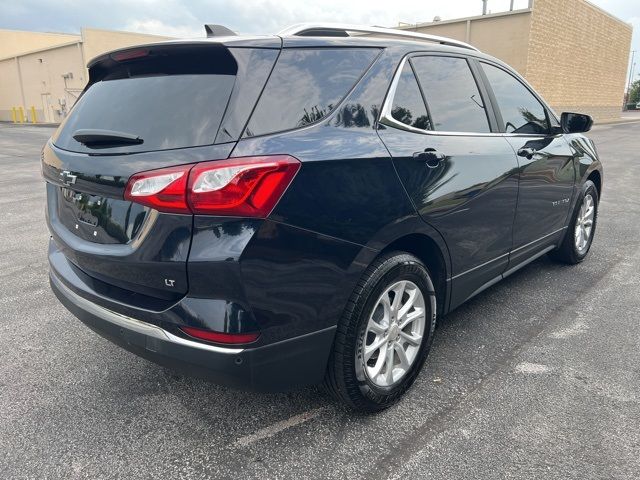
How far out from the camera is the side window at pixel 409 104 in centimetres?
256

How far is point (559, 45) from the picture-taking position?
A: 28.2 m

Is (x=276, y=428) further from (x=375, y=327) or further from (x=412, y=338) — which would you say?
(x=412, y=338)

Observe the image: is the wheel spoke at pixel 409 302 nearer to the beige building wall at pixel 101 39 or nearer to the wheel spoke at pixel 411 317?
the wheel spoke at pixel 411 317

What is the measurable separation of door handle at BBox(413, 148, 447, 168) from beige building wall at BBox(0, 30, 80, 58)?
55568 mm

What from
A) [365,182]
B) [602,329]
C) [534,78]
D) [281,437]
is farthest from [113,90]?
[534,78]

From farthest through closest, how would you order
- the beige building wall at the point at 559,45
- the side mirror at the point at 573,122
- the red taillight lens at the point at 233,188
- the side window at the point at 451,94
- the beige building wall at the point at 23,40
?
the beige building wall at the point at 23,40 → the beige building wall at the point at 559,45 → the side mirror at the point at 573,122 → the side window at the point at 451,94 → the red taillight lens at the point at 233,188

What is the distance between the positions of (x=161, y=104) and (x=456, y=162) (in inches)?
61.7

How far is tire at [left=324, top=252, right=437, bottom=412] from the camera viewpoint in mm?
2275

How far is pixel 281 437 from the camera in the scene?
2.38m

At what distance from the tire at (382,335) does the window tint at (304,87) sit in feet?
2.44

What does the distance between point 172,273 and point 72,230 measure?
0.81 metres

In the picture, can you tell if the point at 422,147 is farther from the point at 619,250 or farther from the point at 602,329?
the point at 619,250

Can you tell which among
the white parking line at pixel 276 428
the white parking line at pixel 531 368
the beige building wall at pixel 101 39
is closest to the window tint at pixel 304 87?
the white parking line at pixel 276 428

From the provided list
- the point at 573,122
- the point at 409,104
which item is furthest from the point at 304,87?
the point at 573,122
